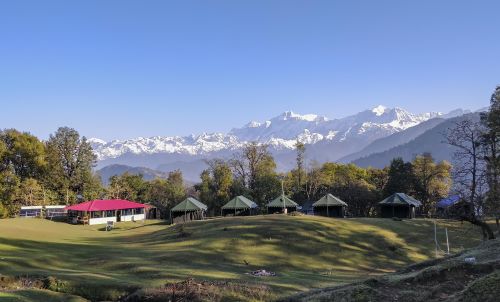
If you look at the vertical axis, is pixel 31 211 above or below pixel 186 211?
above

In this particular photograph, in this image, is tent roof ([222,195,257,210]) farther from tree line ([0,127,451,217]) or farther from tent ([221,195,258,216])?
tree line ([0,127,451,217])

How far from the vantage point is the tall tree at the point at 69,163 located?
A: 4639 inches

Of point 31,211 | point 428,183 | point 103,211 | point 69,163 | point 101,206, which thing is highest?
point 69,163

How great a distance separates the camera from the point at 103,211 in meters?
106

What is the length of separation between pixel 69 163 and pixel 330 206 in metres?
68.0

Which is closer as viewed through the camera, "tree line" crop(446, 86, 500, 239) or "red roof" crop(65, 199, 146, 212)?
"tree line" crop(446, 86, 500, 239)

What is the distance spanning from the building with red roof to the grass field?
120 feet

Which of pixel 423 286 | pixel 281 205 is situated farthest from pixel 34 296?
pixel 281 205

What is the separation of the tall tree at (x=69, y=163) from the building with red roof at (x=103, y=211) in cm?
1302

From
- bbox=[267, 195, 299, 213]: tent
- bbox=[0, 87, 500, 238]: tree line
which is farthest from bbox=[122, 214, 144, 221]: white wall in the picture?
bbox=[267, 195, 299, 213]: tent

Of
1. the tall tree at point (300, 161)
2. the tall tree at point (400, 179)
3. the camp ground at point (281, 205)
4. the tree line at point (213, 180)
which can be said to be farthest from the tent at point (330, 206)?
the tall tree at point (300, 161)

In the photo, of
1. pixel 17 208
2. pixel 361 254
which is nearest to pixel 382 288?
pixel 361 254

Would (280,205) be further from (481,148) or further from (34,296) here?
(34,296)

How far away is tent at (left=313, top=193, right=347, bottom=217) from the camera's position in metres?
93.0
